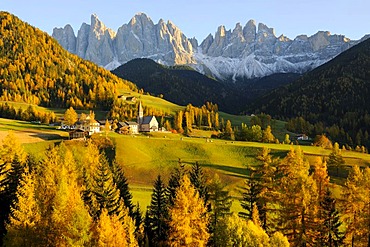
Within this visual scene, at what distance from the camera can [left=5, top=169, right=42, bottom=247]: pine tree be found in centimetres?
4009

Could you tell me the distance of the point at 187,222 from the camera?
41.7 m

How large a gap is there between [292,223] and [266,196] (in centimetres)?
547

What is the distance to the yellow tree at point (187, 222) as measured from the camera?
41469 mm

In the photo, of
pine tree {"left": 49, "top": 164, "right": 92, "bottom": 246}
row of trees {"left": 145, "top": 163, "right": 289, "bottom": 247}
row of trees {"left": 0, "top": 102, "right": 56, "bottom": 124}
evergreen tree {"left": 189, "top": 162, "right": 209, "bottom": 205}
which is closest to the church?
row of trees {"left": 0, "top": 102, "right": 56, "bottom": 124}

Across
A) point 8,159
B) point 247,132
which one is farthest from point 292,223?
point 247,132

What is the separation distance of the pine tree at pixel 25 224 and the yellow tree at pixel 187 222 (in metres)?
14.9

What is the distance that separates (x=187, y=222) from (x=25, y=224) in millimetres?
17493

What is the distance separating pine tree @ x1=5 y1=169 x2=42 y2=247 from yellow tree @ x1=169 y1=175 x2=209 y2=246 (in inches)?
588

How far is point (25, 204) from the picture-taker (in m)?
42.3

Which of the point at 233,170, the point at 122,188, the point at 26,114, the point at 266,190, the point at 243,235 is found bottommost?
the point at 243,235

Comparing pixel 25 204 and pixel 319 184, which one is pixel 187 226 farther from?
pixel 319 184

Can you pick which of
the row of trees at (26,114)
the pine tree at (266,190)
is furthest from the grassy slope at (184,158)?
the row of trees at (26,114)

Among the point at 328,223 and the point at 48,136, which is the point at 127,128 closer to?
the point at 48,136

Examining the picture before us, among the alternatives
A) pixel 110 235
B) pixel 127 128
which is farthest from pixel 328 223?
pixel 127 128
